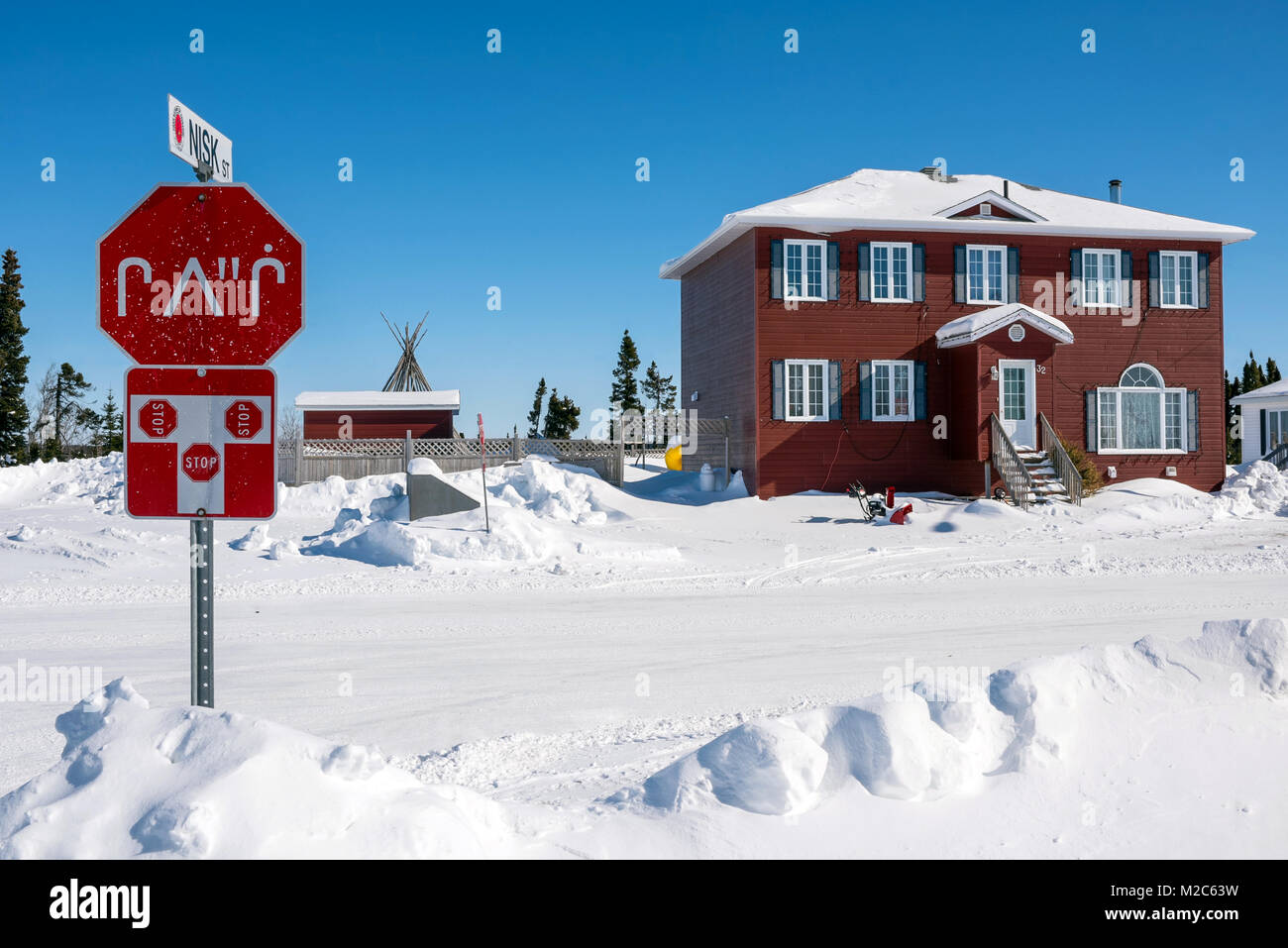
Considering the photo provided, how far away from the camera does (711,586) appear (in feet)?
42.4

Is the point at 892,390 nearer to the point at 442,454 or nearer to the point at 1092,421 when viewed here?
the point at 1092,421

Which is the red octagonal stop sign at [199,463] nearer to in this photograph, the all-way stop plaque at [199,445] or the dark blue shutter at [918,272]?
the all-way stop plaque at [199,445]

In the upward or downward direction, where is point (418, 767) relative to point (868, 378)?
downward

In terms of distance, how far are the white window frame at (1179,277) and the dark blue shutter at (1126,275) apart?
0.95 m

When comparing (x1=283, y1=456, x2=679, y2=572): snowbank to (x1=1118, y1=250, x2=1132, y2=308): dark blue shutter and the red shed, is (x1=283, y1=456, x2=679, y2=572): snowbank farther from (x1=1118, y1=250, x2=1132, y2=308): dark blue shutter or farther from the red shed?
(x1=1118, y1=250, x2=1132, y2=308): dark blue shutter

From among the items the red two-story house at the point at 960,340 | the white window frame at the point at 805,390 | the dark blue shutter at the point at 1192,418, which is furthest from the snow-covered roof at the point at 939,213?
the dark blue shutter at the point at 1192,418

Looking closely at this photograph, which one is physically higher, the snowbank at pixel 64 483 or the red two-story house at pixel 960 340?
the red two-story house at pixel 960 340

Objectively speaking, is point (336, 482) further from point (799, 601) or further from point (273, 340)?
point (273, 340)

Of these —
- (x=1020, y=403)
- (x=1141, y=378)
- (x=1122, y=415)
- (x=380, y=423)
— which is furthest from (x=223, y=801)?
(x=380, y=423)

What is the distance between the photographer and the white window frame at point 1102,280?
2588 centimetres

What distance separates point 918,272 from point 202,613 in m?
23.8

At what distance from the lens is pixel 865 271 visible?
24750 millimetres
